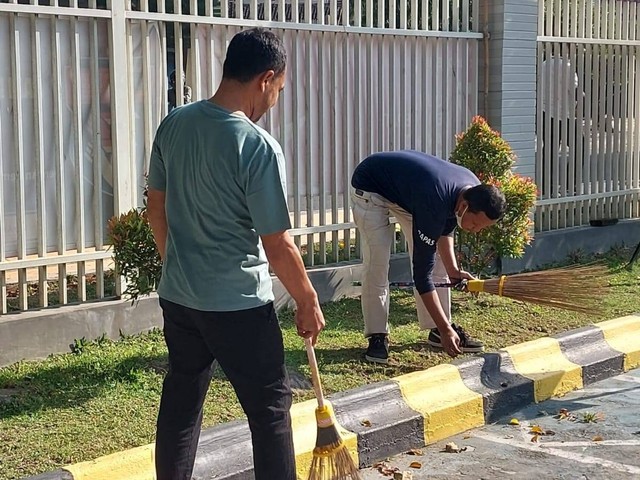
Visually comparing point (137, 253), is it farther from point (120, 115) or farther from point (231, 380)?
point (231, 380)

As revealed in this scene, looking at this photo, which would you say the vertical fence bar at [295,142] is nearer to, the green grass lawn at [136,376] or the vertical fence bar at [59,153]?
the green grass lawn at [136,376]

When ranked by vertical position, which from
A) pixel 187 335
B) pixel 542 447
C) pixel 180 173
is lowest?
pixel 542 447

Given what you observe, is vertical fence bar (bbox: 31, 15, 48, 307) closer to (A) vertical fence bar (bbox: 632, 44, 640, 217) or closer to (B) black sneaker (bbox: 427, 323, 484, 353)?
Result: (B) black sneaker (bbox: 427, 323, 484, 353)

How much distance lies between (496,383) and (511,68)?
3950mm

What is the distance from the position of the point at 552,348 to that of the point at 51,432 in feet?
10.9

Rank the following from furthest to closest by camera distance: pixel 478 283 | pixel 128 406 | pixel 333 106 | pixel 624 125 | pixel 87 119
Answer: pixel 624 125 < pixel 333 106 < pixel 87 119 < pixel 478 283 < pixel 128 406

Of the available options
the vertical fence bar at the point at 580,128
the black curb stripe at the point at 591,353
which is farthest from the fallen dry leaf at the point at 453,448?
the vertical fence bar at the point at 580,128

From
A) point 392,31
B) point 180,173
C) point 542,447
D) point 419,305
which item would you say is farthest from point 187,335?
point 392,31

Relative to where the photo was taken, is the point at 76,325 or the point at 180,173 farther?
the point at 76,325

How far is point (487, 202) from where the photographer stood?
5465mm

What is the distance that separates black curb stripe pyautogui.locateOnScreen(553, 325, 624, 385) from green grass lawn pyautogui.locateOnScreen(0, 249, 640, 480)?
0.30 meters

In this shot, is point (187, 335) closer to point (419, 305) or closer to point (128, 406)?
point (128, 406)

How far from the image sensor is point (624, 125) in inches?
424

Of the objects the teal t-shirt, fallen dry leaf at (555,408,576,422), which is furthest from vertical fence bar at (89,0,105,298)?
fallen dry leaf at (555,408,576,422)
